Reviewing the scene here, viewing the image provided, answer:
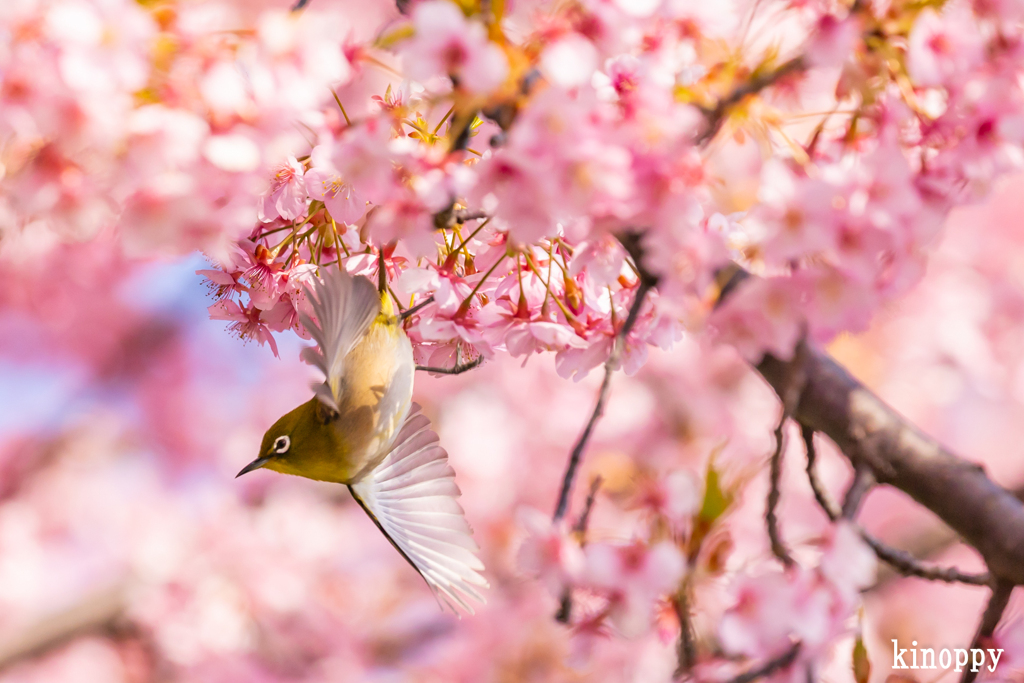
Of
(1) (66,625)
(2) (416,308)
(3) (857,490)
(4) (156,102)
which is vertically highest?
(4) (156,102)

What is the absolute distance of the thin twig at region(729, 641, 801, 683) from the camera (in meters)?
→ 0.70

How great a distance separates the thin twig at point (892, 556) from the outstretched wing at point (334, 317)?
1.95 ft

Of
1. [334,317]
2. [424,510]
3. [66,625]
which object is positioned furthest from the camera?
[66,625]

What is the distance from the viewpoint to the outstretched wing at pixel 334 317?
37.0 inches

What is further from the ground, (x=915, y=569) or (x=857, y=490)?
(x=857, y=490)

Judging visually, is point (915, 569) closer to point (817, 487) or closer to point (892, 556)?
point (892, 556)

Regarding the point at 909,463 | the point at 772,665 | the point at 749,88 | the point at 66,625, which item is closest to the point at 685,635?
the point at 772,665

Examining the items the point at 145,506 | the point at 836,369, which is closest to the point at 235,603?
the point at 145,506

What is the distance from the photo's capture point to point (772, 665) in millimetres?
699

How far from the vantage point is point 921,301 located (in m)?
4.36

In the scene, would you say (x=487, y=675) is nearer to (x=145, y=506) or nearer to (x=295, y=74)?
(x=145, y=506)

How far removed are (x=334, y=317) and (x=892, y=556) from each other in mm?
748

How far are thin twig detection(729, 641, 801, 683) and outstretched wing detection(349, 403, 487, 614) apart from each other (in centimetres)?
56

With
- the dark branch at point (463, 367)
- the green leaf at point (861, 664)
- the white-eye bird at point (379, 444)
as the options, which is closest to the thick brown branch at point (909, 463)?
the green leaf at point (861, 664)
